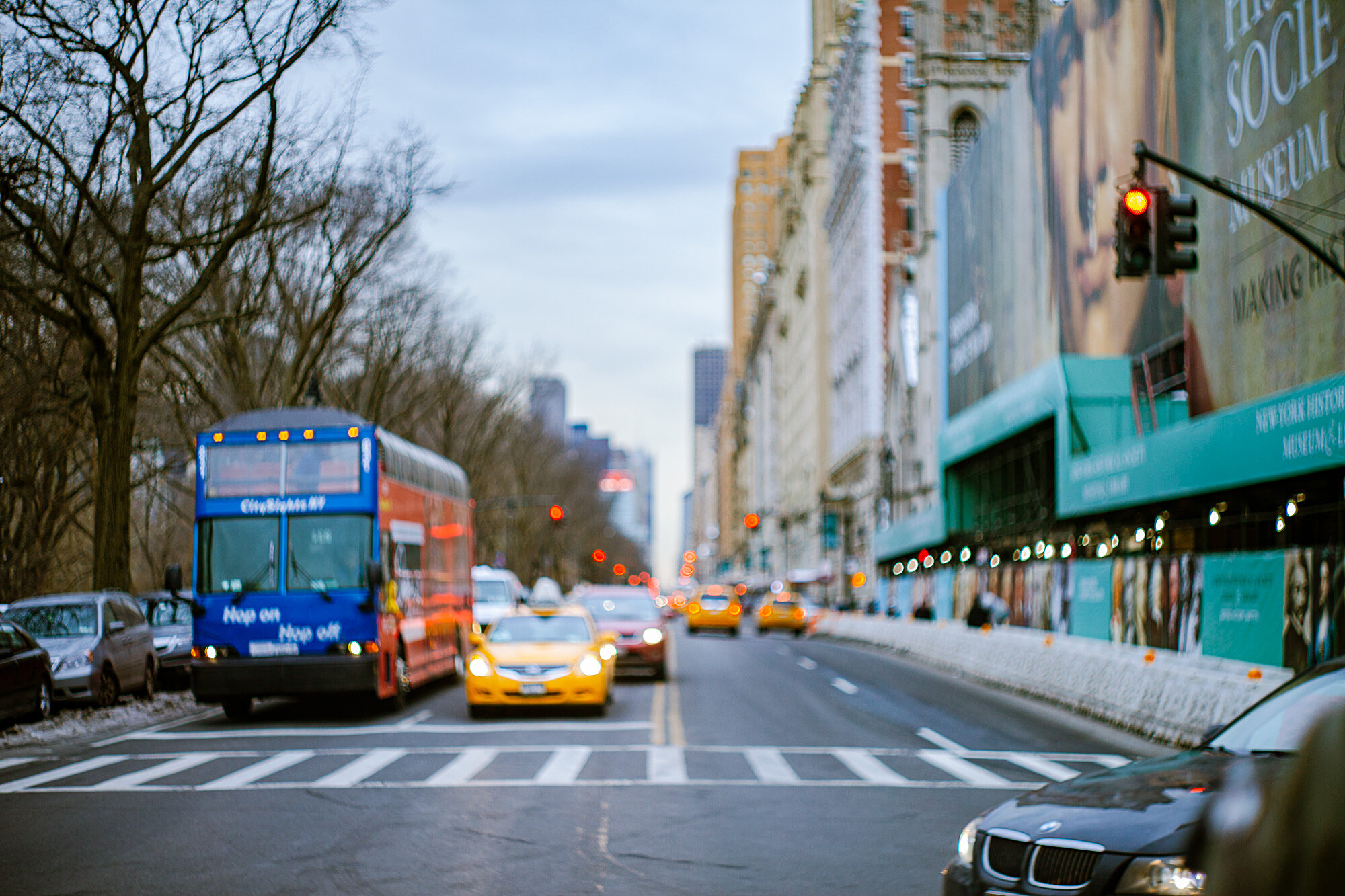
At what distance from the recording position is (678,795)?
11531 millimetres

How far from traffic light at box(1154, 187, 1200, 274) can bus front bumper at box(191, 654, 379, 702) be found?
1080cm

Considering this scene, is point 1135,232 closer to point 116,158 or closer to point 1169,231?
point 1169,231

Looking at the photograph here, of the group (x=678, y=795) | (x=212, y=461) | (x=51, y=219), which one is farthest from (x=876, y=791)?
(x=51, y=219)

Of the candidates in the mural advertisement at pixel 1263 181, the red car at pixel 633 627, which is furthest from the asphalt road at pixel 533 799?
the mural advertisement at pixel 1263 181

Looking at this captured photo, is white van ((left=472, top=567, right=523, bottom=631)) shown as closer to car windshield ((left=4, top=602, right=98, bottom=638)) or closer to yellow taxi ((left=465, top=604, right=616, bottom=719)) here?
car windshield ((left=4, top=602, right=98, bottom=638))

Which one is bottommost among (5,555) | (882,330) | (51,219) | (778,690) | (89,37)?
(778,690)

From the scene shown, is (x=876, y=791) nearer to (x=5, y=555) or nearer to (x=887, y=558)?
(x=5, y=555)

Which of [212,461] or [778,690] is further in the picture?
[778,690]

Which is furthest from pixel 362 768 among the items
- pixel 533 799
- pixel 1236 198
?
pixel 1236 198

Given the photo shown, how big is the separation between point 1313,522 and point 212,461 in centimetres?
1814

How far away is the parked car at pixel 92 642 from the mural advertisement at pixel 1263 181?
64.0 ft

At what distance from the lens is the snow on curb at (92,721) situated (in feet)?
54.6

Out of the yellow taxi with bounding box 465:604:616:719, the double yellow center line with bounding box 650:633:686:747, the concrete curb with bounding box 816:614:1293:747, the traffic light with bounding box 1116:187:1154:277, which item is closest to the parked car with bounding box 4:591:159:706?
the yellow taxi with bounding box 465:604:616:719

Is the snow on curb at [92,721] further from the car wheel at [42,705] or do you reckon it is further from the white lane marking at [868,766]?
the white lane marking at [868,766]
